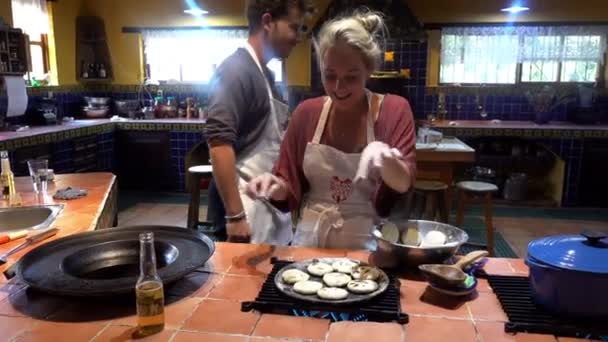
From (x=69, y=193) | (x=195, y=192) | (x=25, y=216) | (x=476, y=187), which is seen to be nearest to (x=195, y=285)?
(x=25, y=216)

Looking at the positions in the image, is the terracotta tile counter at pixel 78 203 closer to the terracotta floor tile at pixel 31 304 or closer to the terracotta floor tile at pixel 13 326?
the terracotta floor tile at pixel 31 304

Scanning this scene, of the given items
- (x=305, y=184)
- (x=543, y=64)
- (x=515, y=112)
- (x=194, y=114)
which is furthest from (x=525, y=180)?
(x=305, y=184)

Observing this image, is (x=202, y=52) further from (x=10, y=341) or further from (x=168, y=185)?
(x=10, y=341)

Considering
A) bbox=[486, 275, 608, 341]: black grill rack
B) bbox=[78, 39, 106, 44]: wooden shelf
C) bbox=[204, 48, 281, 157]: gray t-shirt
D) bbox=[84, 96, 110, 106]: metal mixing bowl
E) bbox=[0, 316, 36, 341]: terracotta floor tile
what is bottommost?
bbox=[0, 316, 36, 341]: terracotta floor tile

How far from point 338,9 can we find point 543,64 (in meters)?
2.45

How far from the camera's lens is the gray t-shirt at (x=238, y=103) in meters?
1.75

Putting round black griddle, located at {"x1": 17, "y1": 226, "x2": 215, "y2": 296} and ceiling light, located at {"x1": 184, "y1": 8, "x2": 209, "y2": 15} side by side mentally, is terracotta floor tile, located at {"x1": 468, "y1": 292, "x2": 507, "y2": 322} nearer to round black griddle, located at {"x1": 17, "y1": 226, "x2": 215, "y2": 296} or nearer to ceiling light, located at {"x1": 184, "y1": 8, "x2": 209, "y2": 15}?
round black griddle, located at {"x1": 17, "y1": 226, "x2": 215, "y2": 296}

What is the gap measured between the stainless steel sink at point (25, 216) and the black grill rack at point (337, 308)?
1.23 metres

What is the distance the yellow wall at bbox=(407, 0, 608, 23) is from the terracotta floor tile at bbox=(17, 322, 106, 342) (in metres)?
5.43

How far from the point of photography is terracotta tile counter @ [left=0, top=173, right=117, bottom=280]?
1739 mm

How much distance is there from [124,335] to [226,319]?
0.21 meters

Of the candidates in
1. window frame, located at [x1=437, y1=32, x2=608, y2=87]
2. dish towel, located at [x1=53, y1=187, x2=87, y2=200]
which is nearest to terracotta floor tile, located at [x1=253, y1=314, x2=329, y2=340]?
dish towel, located at [x1=53, y1=187, x2=87, y2=200]

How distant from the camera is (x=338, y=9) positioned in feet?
17.9

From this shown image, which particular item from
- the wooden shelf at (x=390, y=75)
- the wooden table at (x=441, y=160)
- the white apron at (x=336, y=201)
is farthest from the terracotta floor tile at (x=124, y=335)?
the wooden shelf at (x=390, y=75)
